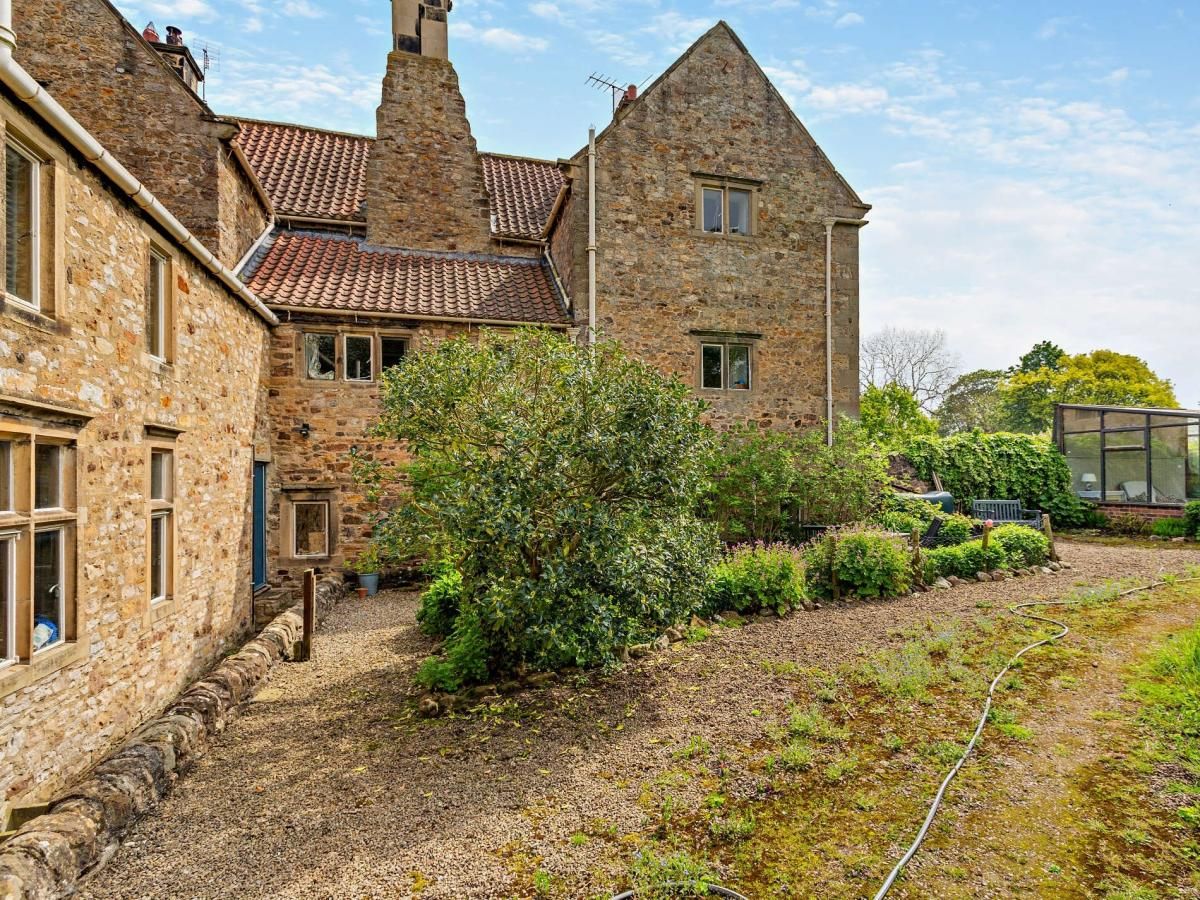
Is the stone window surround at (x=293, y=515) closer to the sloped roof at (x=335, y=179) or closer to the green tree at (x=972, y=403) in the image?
the sloped roof at (x=335, y=179)

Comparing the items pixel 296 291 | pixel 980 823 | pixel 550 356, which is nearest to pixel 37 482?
pixel 550 356

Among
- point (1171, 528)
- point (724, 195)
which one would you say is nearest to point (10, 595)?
point (724, 195)

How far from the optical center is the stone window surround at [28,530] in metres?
4.55

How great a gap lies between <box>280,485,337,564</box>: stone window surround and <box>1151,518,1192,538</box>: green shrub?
2168cm

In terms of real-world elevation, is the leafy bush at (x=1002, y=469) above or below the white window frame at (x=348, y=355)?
below

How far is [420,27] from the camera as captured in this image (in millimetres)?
15609

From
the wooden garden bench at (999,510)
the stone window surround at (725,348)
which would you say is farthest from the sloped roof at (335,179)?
the wooden garden bench at (999,510)

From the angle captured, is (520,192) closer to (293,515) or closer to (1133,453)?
(293,515)

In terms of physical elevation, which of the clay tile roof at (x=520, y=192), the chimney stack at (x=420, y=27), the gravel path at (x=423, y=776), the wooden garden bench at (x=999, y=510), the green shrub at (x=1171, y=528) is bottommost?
the gravel path at (x=423, y=776)

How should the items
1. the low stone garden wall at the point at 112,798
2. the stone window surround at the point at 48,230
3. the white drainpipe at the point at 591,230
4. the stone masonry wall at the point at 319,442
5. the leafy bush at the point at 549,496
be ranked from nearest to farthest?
1. the low stone garden wall at the point at 112,798
2. the stone window surround at the point at 48,230
3. the leafy bush at the point at 549,496
4. the stone masonry wall at the point at 319,442
5. the white drainpipe at the point at 591,230

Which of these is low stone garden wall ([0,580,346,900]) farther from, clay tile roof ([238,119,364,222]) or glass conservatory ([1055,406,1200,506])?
glass conservatory ([1055,406,1200,506])

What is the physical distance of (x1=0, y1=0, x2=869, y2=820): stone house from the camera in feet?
16.8

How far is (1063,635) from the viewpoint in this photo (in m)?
8.22

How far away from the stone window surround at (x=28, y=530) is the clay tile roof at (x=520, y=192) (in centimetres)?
1286
